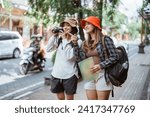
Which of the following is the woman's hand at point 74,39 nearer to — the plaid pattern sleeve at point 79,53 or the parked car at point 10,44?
the plaid pattern sleeve at point 79,53

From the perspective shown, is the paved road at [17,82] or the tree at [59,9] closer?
the paved road at [17,82]

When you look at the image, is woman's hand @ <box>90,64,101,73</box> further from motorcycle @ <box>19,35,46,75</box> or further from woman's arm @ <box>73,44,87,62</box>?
motorcycle @ <box>19,35,46,75</box>

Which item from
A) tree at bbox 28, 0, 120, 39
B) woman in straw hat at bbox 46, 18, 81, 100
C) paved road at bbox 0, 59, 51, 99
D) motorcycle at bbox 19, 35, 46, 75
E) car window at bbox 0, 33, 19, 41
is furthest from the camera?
car window at bbox 0, 33, 19, 41

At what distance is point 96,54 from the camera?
3.27m

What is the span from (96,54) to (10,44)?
38.3 feet

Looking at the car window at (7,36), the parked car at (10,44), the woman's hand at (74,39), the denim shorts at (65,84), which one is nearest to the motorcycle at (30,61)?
the parked car at (10,44)

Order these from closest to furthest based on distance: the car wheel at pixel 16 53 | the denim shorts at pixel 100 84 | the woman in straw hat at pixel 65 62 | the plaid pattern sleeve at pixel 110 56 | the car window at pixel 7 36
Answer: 1. the plaid pattern sleeve at pixel 110 56
2. the denim shorts at pixel 100 84
3. the woman in straw hat at pixel 65 62
4. the car window at pixel 7 36
5. the car wheel at pixel 16 53

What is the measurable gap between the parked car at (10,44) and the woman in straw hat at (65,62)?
10468 millimetres

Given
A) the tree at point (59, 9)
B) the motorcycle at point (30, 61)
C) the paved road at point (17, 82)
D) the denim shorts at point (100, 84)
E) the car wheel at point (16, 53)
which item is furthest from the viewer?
the car wheel at point (16, 53)

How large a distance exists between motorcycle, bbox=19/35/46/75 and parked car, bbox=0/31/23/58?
12.5 feet

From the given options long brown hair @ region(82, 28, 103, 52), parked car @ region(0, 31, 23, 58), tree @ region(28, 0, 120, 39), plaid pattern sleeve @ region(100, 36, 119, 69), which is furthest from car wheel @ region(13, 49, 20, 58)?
plaid pattern sleeve @ region(100, 36, 119, 69)

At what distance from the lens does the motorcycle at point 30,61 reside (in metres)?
9.61

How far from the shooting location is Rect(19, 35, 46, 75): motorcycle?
961 centimetres

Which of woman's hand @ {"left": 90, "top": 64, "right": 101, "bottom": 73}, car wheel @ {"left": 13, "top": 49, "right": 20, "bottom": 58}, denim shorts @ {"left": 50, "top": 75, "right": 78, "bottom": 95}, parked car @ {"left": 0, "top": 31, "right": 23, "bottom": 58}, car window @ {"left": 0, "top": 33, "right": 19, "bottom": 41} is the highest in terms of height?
woman's hand @ {"left": 90, "top": 64, "right": 101, "bottom": 73}
